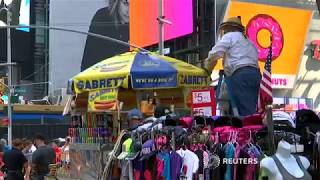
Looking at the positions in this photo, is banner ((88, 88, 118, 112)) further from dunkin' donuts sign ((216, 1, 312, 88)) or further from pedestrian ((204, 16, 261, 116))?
dunkin' donuts sign ((216, 1, 312, 88))

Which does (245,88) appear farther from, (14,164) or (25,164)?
(25,164)

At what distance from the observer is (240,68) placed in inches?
321

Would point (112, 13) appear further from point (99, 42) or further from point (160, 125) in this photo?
point (160, 125)

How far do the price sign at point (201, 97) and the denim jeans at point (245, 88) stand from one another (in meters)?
0.33

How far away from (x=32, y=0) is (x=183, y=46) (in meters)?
47.5

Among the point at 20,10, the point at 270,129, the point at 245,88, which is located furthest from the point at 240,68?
the point at 20,10

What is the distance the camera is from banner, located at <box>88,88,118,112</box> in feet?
31.1

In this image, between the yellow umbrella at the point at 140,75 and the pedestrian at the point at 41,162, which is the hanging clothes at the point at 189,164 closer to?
the yellow umbrella at the point at 140,75

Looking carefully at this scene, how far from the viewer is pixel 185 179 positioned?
6.54 metres

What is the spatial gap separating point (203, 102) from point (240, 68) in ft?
2.22


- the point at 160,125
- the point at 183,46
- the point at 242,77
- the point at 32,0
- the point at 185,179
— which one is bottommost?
the point at 185,179

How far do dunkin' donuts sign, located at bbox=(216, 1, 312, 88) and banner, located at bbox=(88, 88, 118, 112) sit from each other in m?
21.1

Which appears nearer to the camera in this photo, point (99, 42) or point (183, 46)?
point (183, 46)

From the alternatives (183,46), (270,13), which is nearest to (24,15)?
(183,46)
